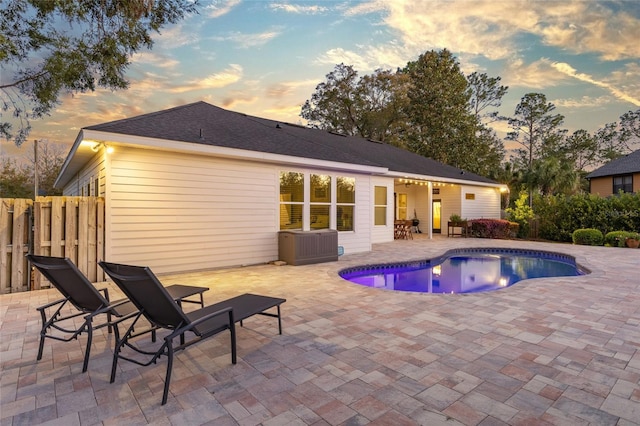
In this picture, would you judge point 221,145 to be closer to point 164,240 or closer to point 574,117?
point 164,240

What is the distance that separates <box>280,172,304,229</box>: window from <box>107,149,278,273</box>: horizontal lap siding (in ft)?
0.86

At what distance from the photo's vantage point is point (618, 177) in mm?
22328

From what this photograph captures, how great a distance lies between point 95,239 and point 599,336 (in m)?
7.93

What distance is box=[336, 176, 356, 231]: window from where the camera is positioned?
9.94m

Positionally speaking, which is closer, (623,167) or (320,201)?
(320,201)

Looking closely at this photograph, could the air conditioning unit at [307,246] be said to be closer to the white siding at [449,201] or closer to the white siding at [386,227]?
the white siding at [386,227]

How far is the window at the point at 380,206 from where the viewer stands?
12785 mm

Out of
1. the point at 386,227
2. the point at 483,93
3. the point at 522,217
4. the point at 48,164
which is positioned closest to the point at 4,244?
the point at 386,227

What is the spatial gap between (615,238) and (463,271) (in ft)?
26.7

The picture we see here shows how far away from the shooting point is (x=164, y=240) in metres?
7.03

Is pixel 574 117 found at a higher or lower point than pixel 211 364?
higher

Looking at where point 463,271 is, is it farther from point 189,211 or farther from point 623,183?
point 623,183

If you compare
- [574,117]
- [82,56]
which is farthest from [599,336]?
[574,117]

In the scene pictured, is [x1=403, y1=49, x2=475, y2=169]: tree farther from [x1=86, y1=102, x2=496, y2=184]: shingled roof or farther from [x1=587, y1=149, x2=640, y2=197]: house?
[x1=86, y1=102, x2=496, y2=184]: shingled roof
